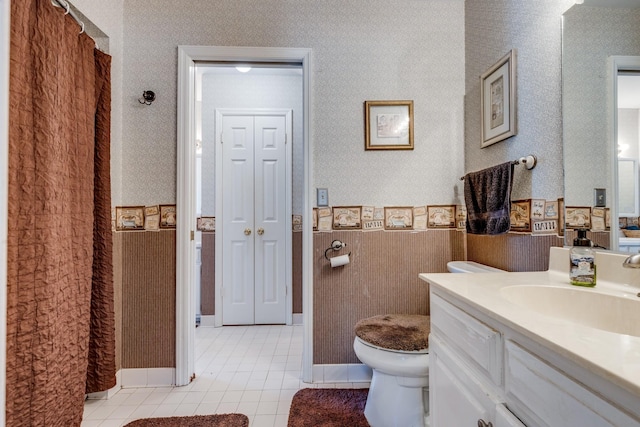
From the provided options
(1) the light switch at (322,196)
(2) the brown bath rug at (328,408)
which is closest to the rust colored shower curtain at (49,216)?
(2) the brown bath rug at (328,408)

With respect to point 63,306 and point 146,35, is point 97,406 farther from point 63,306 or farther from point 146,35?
point 146,35

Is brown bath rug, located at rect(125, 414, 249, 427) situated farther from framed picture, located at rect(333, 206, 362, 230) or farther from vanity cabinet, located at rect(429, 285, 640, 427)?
framed picture, located at rect(333, 206, 362, 230)

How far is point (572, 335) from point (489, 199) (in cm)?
105

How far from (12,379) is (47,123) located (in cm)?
90

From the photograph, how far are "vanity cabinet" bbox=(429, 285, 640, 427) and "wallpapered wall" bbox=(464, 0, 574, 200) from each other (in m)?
0.71

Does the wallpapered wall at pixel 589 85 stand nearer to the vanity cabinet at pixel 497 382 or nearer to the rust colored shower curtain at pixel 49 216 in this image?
the vanity cabinet at pixel 497 382

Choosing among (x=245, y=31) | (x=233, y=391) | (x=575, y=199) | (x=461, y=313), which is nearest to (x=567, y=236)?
(x=575, y=199)

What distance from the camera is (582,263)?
0.92 meters

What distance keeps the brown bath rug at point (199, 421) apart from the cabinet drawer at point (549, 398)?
1273mm

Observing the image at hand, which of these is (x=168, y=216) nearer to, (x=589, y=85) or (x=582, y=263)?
(x=582, y=263)

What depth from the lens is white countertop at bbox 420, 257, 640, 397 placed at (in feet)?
1.35

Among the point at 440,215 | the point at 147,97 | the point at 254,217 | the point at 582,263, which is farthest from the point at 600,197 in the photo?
the point at 254,217

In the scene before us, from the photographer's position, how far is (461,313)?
0.83 metres

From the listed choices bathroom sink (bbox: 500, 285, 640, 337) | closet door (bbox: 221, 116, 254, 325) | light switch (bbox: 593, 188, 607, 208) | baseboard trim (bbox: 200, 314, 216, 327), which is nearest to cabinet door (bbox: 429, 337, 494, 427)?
bathroom sink (bbox: 500, 285, 640, 337)
